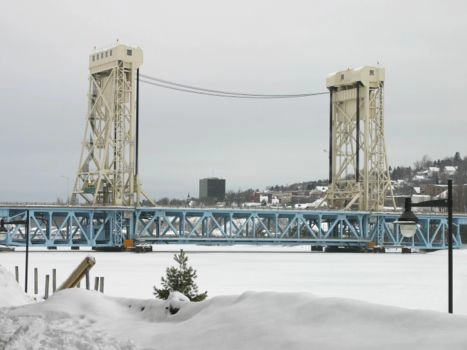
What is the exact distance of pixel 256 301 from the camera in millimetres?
11562

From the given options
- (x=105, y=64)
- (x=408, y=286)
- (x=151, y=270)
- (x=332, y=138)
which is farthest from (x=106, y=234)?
(x=408, y=286)

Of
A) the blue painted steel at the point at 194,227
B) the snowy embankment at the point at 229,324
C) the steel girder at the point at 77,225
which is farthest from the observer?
the blue painted steel at the point at 194,227

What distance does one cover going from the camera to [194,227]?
79125 mm

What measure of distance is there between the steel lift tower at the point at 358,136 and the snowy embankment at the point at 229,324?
73.1 m

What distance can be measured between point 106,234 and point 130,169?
6.63m

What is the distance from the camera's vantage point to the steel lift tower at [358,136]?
85.4 m

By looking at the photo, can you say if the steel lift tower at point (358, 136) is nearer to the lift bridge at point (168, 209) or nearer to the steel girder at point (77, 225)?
the lift bridge at point (168, 209)

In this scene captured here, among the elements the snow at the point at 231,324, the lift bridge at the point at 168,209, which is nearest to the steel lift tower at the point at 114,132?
the lift bridge at the point at 168,209

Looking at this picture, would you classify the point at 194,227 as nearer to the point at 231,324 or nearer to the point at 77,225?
the point at 77,225

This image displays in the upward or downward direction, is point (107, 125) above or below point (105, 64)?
below

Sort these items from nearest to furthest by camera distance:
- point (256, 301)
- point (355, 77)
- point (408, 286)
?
point (256, 301) → point (408, 286) → point (355, 77)

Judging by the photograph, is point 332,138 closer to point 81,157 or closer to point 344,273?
point 81,157

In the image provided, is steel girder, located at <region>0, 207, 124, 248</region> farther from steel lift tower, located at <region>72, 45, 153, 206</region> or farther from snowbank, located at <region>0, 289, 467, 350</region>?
snowbank, located at <region>0, 289, 467, 350</region>

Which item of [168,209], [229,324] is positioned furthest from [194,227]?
[229,324]
